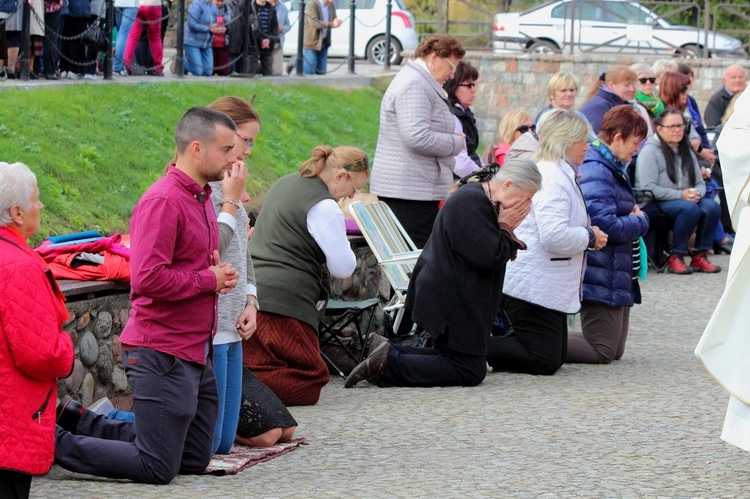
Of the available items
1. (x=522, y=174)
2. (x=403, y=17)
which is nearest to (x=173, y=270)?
(x=522, y=174)

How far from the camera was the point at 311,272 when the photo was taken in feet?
23.4

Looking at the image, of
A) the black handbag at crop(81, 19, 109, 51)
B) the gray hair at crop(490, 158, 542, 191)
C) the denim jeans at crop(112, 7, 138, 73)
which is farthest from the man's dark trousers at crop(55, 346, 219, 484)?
the denim jeans at crop(112, 7, 138, 73)

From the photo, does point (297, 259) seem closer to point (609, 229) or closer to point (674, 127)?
point (609, 229)

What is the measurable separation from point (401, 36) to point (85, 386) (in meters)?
22.5

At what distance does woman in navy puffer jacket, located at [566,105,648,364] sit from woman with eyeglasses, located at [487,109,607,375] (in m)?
0.39

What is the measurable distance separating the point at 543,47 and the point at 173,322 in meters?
25.2

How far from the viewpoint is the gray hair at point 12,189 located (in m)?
4.62

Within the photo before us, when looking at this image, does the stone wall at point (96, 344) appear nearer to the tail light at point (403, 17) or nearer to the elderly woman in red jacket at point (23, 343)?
the elderly woman in red jacket at point (23, 343)

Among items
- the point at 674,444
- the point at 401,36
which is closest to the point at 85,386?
the point at 674,444

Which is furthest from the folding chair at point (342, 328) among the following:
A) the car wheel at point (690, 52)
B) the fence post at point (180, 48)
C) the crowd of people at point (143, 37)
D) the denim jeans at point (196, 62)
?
the car wheel at point (690, 52)

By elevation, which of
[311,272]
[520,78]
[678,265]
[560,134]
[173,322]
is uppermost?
[560,134]

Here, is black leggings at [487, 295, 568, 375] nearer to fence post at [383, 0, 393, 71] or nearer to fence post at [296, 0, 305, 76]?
fence post at [296, 0, 305, 76]

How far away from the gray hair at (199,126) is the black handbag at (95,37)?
9.39 metres

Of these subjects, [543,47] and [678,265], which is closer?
[678,265]
